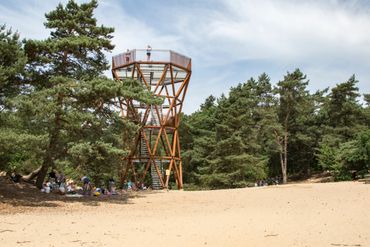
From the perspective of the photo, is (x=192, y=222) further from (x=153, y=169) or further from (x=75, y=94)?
(x=153, y=169)

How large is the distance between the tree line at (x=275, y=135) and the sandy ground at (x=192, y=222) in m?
18.1

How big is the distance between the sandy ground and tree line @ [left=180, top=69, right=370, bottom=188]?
18113 millimetres

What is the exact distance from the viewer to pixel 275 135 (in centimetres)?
4703

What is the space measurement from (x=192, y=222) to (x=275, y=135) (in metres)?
37.2

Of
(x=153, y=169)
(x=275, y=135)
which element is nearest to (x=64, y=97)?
(x=153, y=169)

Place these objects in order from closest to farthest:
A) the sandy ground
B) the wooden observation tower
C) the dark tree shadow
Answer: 1. the sandy ground
2. the dark tree shadow
3. the wooden observation tower

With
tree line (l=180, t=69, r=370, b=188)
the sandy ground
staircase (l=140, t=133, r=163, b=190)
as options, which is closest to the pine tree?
the sandy ground

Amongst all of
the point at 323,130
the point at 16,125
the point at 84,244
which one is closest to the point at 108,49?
the point at 16,125

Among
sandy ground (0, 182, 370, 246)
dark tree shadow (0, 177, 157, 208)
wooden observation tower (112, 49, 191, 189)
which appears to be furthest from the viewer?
wooden observation tower (112, 49, 191, 189)

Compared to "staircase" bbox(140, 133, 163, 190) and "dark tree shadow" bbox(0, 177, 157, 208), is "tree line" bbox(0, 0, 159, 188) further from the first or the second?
"staircase" bbox(140, 133, 163, 190)

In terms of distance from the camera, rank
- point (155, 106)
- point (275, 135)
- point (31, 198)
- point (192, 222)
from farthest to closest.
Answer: point (275, 135)
point (155, 106)
point (31, 198)
point (192, 222)

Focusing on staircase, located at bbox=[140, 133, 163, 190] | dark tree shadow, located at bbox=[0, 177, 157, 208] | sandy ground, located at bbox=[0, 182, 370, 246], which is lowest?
sandy ground, located at bbox=[0, 182, 370, 246]

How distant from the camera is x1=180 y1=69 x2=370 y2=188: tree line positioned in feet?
117

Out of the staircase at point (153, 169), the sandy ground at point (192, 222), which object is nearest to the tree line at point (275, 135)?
the staircase at point (153, 169)
